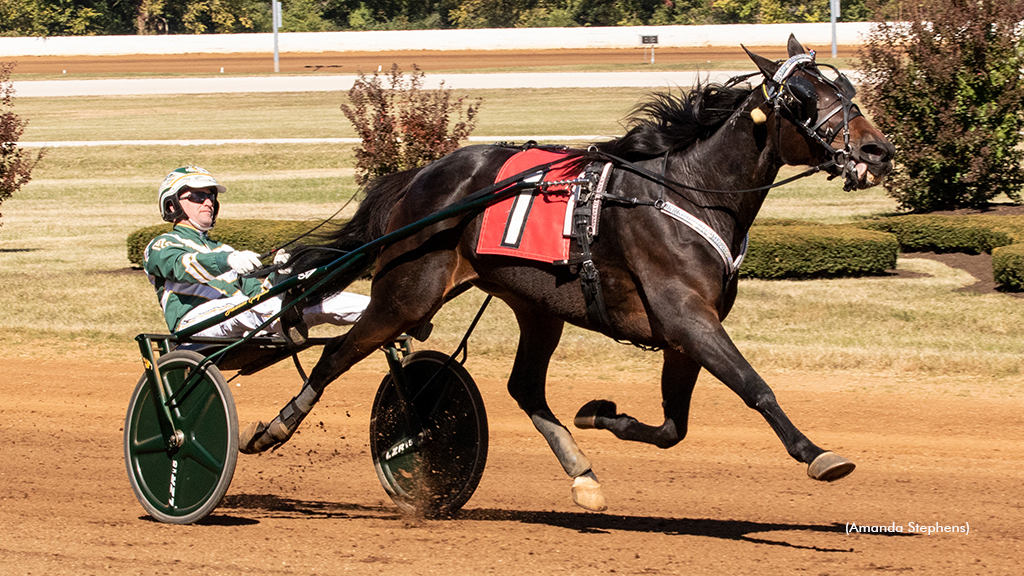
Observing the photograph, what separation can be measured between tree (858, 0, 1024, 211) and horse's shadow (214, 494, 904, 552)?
9029 mm

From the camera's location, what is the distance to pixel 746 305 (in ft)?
32.1

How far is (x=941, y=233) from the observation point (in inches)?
482

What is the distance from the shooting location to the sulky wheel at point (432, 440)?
4.82 metres

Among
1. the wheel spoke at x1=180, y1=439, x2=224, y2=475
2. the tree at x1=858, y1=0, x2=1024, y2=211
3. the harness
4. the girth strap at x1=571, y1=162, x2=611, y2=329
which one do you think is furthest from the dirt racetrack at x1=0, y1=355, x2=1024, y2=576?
the tree at x1=858, y1=0, x2=1024, y2=211

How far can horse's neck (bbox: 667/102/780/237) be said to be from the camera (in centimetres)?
416

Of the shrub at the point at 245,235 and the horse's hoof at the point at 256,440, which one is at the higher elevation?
the shrub at the point at 245,235

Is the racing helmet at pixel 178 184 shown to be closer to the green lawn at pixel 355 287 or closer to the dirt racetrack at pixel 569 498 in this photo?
the dirt racetrack at pixel 569 498

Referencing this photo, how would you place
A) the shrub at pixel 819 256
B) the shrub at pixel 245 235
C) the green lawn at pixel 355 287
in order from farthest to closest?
the shrub at pixel 245 235 → the shrub at pixel 819 256 → the green lawn at pixel 355 287

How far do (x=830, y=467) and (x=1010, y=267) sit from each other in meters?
7.10

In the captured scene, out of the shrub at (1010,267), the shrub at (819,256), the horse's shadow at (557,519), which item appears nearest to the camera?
the horse's shadow at (557,519)

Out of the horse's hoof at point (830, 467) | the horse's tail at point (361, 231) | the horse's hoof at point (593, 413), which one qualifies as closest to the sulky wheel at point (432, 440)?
the horse's hoof at point (593, 413)

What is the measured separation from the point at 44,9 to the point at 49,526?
164ft

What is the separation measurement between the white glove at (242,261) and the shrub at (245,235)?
704cm

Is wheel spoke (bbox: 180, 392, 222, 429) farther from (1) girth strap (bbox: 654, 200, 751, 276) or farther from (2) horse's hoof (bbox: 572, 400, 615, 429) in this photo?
(1) girth strap (bbox: 654, 200, 751, 276)
